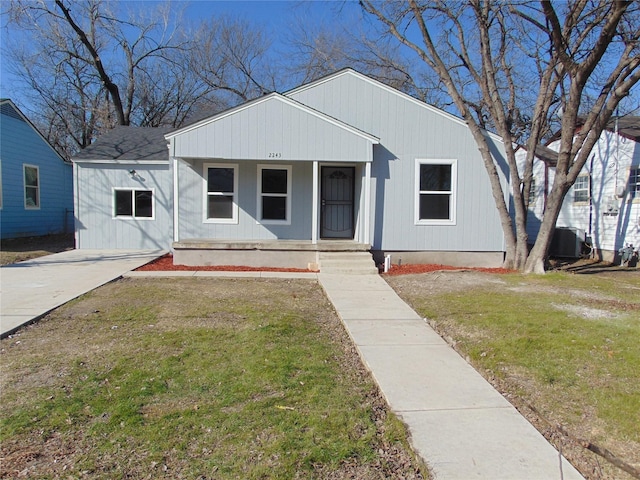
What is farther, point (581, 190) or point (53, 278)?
point (581, 190)

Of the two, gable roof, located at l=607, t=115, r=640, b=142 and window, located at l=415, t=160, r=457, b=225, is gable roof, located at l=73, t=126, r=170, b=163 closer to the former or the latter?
A: window, located at l=415, t=160, r=457, b=225

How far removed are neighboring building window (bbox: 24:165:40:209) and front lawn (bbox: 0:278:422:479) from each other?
1254 cm

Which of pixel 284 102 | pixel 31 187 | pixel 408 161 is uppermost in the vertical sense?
pixel 284 102

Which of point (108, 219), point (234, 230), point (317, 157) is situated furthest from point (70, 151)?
point (317, 157)

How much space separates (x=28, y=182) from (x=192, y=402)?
16253 mm

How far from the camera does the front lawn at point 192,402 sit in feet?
8.70

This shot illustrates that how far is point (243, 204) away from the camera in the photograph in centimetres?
1179

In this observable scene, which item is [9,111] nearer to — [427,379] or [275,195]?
[275,195]

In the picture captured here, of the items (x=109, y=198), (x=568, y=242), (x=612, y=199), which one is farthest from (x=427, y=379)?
(x=568, y=242)

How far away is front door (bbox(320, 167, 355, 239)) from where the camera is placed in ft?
40.0

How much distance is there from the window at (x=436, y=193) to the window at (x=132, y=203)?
8.22m

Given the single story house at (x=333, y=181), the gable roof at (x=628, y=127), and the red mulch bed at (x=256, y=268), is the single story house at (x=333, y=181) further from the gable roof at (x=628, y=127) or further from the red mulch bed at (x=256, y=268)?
the gable roof at (x=628, y=127)

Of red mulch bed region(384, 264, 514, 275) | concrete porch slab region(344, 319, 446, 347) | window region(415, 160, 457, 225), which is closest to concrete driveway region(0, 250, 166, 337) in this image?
concrete porch slab region(344, 319, 446, 347)

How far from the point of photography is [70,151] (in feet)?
97.8
